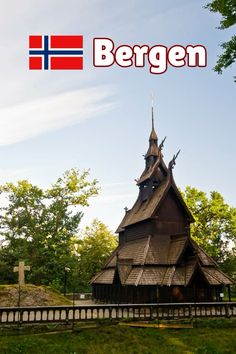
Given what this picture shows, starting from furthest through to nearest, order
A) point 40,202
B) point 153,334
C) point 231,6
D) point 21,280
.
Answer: point 40,202 < point 21,280 < point 153,334 < point 231,6

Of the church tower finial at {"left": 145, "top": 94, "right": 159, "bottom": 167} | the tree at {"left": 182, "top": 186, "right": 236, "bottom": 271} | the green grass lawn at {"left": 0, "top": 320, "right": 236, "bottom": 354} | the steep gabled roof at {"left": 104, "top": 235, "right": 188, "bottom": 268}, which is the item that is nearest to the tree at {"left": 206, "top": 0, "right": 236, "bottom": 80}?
the green grass lawn at {"left": 0, "top": 320, "right": 236, "bottom": 354}

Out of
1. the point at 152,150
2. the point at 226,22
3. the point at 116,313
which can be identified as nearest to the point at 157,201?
the point at 152,150

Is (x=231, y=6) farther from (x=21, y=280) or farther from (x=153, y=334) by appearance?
(x=21, y=280)

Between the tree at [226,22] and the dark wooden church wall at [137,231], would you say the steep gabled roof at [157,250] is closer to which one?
the dark wooden church wall at [137,231]

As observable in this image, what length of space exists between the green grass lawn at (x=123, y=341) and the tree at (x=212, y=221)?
33693 mm

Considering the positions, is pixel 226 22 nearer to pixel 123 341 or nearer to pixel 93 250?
pixel 123 341

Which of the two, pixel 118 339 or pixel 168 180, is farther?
pixel 168 180

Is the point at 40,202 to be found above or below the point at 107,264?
above

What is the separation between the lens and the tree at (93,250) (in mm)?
58250

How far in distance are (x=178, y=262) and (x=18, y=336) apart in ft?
50.5

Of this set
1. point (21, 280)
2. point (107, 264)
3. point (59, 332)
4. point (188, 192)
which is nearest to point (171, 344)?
point (59, 332)

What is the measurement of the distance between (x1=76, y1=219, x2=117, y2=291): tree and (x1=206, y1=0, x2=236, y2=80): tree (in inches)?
1698

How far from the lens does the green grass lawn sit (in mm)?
17250

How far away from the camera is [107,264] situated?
4031 cm
